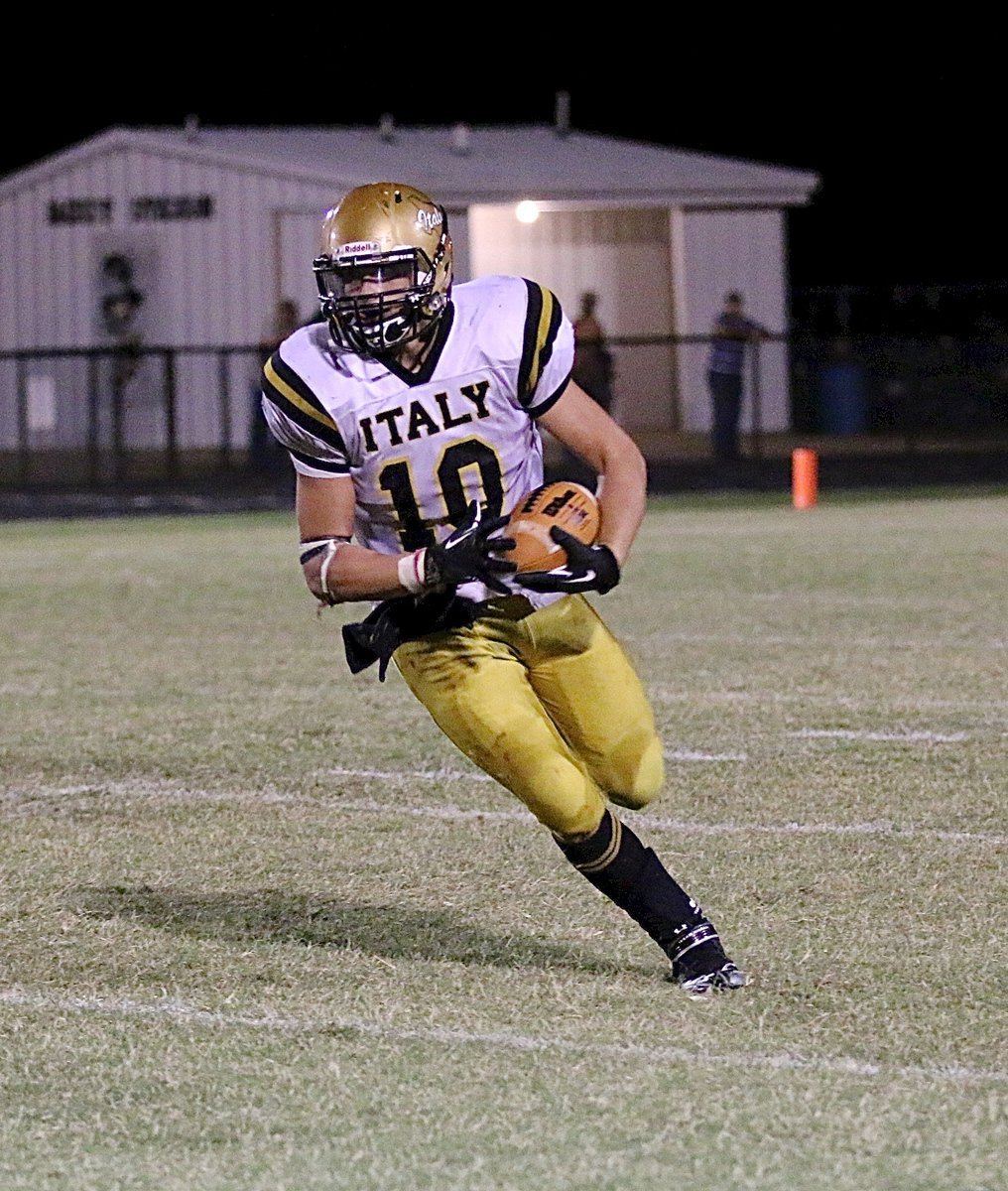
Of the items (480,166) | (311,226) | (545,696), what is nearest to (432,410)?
(545,696)

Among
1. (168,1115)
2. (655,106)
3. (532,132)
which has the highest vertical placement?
(655,106)

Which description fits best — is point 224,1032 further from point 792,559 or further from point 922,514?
point 922,514

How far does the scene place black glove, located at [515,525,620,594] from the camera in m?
4.25

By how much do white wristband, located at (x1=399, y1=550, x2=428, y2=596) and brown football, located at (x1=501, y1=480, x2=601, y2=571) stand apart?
0.15 metres

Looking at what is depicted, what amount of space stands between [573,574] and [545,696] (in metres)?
0.36

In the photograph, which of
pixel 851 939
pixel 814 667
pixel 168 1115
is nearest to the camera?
pixel 168 1115

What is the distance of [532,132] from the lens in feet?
87.0

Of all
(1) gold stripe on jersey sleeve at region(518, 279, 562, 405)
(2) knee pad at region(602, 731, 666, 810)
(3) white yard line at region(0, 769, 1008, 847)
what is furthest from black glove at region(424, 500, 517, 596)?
(3) white yard line at region(0, 769, 1008, 847)

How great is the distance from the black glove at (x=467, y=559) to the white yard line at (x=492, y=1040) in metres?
0.79

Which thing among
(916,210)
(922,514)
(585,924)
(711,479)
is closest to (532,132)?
(711,479)

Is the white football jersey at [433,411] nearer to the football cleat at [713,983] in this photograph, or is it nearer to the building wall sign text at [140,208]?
the football cleat at [713,983]

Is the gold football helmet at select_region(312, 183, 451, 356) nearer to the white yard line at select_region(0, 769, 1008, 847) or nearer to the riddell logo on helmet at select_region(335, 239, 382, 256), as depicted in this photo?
the riddell logo on helmet at select_region(335, 239, 382, 256)

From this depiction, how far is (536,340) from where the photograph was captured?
177 inches

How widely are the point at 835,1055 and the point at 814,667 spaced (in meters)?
4.66
